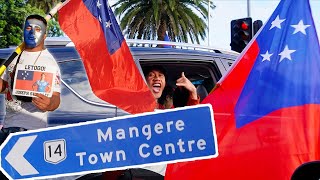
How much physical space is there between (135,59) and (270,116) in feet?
3.90

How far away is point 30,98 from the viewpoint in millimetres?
2875

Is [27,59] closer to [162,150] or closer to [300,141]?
[162,150]

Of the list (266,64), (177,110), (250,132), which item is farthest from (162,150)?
(266,64)

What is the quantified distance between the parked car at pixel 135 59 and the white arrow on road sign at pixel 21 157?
0.59 metres

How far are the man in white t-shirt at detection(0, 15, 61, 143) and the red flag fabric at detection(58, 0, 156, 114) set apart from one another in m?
0.34

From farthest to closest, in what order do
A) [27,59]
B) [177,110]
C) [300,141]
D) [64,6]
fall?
[64,6] → [27,59] → [300,141] → [177,110]

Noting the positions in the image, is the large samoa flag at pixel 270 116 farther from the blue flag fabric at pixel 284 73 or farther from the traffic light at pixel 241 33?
the traffic light at pixel 241 33

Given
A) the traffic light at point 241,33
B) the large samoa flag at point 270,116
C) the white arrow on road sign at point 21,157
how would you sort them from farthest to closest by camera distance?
the traffic light at point 241,33
the large samoa flag at point 270,116
the white arrow on road sign at point 21,157

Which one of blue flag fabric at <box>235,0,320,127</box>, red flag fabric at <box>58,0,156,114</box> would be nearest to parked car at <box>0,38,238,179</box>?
red flag fabric at <box>58,0,156,114</box>

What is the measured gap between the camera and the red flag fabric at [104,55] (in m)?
3.26

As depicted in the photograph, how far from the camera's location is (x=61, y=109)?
10.4 ft

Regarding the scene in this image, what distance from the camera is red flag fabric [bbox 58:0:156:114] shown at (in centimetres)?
326

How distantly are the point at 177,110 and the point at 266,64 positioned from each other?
2.89ft

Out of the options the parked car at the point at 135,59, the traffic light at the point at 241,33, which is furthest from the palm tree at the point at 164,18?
the parked car at the point at 135,59
